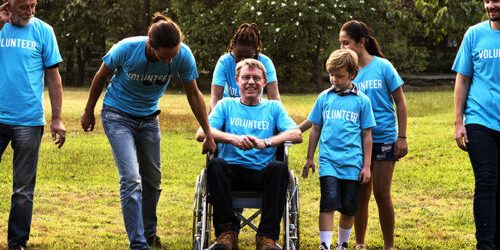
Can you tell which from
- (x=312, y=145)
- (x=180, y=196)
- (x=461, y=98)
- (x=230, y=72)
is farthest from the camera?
(x=180, y=196)

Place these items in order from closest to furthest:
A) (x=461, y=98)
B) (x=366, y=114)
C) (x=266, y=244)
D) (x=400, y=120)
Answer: (x=266, y=244) → (x=461, y=98) → (x=366, y=114) → (x=400, y=120)

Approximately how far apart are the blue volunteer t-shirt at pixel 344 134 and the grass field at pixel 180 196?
128 cm

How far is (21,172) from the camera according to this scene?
6469 mm

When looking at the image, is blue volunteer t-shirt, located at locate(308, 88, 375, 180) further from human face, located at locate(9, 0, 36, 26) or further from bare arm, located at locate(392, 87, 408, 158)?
human face, located at locate(9, 0, 36, 26)

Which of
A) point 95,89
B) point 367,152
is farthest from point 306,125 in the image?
point 95,89

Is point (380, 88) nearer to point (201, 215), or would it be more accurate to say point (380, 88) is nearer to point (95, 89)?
point (201, 215)

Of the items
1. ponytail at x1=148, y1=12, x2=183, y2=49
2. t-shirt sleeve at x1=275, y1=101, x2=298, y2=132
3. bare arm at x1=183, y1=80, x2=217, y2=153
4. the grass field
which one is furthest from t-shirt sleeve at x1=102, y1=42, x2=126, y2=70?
the grass field

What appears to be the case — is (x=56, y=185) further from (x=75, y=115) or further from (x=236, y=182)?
(x=75, y=115)

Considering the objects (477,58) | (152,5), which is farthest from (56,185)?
(152,5)

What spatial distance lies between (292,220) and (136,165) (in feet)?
3.59

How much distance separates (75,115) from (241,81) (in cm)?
1527

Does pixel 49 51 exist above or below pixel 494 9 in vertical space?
below

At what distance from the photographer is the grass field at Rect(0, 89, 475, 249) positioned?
7.56 metres

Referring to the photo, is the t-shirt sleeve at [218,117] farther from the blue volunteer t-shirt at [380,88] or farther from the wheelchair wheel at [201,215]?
the blue volunteer t-shirt at [380,88]
